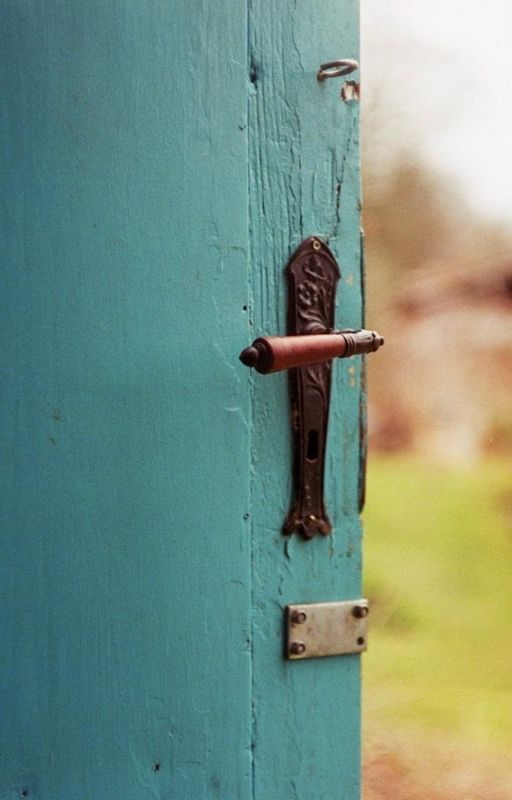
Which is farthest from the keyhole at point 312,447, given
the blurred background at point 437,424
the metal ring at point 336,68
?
the blurred background at point 437,424

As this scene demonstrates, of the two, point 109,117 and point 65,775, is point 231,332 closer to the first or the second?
point 109,117

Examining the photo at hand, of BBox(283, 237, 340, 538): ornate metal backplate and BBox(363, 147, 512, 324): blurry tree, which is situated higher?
BBox(363, 147, 512, 324): blurry tree

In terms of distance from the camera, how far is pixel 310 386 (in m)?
0.70

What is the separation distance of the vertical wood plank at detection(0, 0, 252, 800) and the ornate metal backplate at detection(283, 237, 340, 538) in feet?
0.14

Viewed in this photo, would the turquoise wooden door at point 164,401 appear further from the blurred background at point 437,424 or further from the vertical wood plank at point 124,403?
the blurred background at point 437,424

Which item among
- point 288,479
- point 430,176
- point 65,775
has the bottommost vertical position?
point 65,775

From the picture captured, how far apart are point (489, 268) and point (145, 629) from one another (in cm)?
91

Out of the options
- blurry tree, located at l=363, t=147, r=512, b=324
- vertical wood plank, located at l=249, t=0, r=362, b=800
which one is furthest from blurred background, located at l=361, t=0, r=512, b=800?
vertical wood plank, located at l=249, t=0, r=362, b=800

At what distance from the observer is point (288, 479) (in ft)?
2.31

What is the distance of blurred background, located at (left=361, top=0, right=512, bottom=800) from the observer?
52.6 inches

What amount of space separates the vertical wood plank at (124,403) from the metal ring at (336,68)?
0.21 ft

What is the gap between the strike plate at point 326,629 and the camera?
27.6 inches

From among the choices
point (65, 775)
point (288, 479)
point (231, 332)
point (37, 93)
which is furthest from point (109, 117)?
point (65, 775)

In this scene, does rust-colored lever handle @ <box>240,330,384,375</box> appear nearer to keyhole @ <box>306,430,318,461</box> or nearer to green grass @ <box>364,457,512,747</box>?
keyhole @ <box>306,430,318,461</box>
